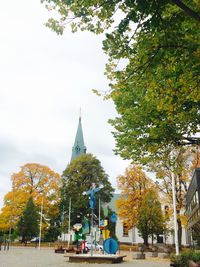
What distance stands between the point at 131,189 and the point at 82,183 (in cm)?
1312

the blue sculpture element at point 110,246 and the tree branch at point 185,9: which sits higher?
the tree branch at point 185,9

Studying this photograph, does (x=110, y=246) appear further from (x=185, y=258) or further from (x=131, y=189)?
(x=131, y=189)

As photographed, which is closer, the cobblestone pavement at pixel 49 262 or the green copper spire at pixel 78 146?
the cobblestone pavement at pixel 49 262

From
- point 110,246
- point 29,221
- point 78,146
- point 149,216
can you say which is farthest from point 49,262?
point 78,146

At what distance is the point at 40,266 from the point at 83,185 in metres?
36.6

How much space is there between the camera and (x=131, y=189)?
43438 mm

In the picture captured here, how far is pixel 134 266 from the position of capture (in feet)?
62.0

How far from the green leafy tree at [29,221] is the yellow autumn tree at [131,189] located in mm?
15772

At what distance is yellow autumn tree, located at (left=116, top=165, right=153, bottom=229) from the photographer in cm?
4278

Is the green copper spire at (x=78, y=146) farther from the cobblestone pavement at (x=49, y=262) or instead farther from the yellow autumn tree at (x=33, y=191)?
the cobblestone pavement at (x=49, y=262)

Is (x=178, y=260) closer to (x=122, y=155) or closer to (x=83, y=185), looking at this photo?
(x=122, y=155)

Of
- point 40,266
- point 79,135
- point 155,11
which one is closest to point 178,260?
point 40,266

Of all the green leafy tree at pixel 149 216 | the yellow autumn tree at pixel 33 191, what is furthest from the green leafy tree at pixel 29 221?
the green leafy tree at pixel 149 216

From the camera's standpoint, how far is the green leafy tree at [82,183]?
51.3 meters
